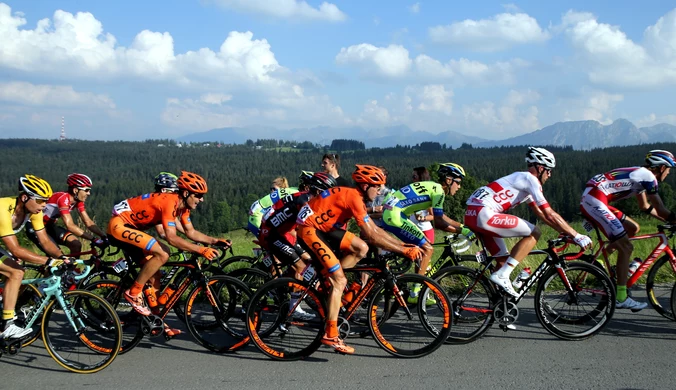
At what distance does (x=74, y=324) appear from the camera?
5.41 m

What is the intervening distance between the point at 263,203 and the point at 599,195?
191 inches

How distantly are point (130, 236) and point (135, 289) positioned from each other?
603 mm

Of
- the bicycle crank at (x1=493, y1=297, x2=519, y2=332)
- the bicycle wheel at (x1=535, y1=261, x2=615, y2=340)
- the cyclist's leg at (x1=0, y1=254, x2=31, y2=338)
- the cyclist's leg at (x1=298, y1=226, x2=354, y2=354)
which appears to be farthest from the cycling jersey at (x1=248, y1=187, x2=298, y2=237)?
the bicycle wheel at (x1=535, y1=261, x2=615, y2=340)

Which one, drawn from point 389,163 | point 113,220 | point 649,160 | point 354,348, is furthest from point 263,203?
point 389,163

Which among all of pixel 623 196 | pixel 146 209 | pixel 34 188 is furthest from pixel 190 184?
pixel 623 196

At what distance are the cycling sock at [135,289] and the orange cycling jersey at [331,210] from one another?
6.42ft

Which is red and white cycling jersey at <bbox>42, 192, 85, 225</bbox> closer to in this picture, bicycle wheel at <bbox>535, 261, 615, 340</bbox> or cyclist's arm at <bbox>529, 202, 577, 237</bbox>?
cyclist's arm at <bbox>529, 202, 577, 237</bbox>

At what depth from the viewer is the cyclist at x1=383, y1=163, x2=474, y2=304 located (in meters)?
6.86

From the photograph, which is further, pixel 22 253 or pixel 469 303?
pixel 469 303

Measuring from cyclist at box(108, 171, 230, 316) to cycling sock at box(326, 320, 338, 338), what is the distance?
146 centimetres

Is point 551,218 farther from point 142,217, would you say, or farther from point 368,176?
point 142,217

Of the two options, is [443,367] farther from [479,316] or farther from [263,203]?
[263,203]

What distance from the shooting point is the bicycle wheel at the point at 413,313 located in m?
5.29

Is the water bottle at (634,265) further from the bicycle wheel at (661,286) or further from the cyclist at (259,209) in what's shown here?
the cyclist at (259,209)
